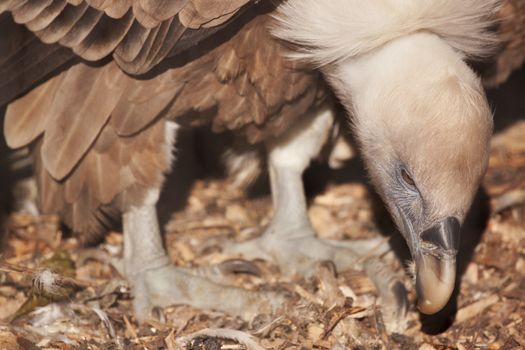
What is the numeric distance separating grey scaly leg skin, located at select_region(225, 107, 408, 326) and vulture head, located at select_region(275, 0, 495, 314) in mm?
724

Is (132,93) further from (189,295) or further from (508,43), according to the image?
(508,43)

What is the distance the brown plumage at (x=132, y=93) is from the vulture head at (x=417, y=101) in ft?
0.73

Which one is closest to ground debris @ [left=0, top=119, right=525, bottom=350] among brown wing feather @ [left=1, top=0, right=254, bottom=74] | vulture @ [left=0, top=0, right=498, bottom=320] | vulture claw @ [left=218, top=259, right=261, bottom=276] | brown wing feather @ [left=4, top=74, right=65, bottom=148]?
vulture claw @ [left=218, top=259, right=261, bottom=276]

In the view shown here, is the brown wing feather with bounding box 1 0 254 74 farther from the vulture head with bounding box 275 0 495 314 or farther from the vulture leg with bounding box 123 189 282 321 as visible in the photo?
the vulture leg with bounding box 123 189 282 321

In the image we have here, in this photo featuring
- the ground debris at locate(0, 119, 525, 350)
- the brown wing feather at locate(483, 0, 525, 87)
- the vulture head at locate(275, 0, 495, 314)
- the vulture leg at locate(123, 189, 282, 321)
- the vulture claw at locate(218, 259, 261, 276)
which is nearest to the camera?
the vulture head at locate(275, 0, 495, 314)

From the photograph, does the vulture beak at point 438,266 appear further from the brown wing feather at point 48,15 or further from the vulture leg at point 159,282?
the brown wing feather at point 48,15

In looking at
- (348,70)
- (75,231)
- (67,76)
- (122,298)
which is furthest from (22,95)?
(348,70)

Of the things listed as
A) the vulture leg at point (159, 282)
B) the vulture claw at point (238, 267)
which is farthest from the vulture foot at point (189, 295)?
the vulture claw at point (238, 267)

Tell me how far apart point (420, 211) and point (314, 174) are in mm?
1969

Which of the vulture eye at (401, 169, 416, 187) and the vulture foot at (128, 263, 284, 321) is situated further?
the vulture foot at (128, 263, 284, 321)

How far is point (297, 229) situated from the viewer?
16.1ft

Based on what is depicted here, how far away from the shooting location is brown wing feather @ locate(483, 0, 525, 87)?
454 cm

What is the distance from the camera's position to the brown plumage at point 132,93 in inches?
147

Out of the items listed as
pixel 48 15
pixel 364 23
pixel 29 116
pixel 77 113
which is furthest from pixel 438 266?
pixel 29 116
